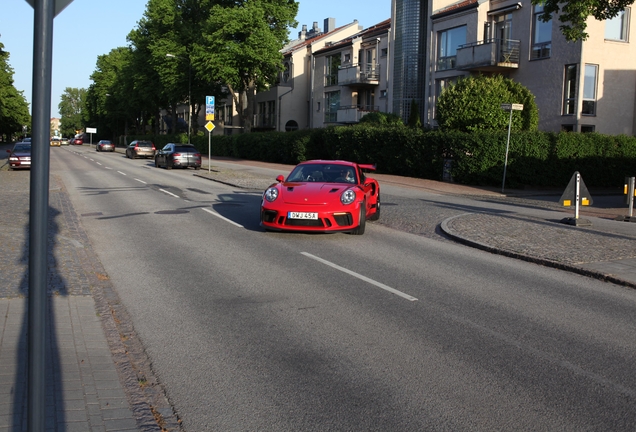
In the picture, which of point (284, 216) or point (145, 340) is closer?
point (145, 340)

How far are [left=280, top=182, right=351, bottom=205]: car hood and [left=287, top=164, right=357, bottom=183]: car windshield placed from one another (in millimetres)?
377

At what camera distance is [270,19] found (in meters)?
50.6

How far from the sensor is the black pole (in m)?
2.50

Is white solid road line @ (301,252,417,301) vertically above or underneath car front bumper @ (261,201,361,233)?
underneath

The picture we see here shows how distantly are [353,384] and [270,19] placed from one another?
4910 cm

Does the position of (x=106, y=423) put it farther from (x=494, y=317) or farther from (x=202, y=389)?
(x=494, y=317)

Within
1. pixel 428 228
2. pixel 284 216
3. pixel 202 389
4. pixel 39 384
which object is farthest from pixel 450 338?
pixel 428 228

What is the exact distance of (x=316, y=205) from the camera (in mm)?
11305

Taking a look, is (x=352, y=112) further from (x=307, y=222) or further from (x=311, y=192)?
(x=307, y=222)

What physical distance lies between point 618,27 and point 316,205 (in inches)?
1028

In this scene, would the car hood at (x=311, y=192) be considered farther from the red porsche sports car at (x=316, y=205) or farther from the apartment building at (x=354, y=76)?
the apartment building at (x=354, y=76)

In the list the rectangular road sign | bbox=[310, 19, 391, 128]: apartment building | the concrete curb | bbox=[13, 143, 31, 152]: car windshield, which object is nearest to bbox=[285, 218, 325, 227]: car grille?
the concrete curb

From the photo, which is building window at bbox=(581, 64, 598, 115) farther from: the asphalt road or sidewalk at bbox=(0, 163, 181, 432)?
sidewalk at bbox=(0, 163, 181, 432)

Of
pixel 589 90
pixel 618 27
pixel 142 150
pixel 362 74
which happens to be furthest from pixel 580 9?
pixel 142 150
